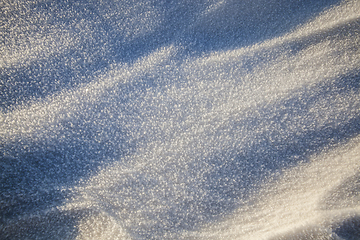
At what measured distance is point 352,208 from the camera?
1.83 feet

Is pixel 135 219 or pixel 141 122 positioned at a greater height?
pixel 141 122

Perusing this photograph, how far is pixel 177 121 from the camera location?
58 centimetres

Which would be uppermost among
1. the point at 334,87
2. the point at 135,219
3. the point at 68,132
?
the point at 68,132

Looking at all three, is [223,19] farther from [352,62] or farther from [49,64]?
[49,64]

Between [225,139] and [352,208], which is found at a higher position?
[225,139]

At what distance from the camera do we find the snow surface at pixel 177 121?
1.77ft

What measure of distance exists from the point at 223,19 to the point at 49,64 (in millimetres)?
506

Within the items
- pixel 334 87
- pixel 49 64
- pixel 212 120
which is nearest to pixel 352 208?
pixel 334 87

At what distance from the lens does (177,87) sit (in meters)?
0.60

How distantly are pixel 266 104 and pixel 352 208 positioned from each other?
34cm

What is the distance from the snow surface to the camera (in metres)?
0.54

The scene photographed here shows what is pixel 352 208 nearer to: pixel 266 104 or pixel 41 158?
pixel 266 104

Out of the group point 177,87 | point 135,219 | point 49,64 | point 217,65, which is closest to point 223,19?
point 217,65

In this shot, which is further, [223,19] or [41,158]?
[223,19]
